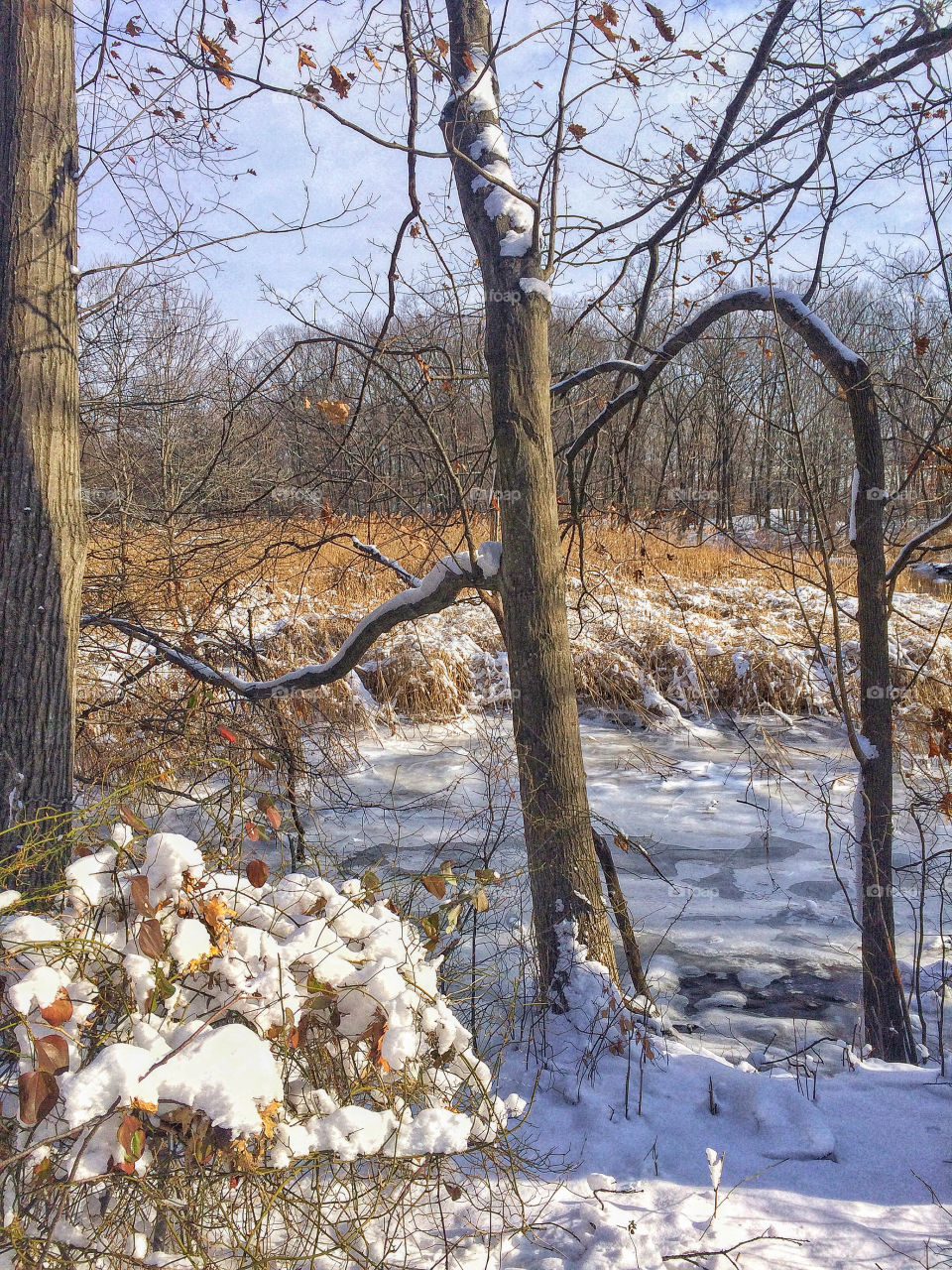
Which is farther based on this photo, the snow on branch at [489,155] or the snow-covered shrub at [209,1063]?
the snow on branch at [489,155]

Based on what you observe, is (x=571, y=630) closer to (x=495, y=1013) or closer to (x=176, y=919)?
(x=495, y=1013)

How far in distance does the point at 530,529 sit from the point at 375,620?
0.83 meters

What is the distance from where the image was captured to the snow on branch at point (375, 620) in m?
3.46

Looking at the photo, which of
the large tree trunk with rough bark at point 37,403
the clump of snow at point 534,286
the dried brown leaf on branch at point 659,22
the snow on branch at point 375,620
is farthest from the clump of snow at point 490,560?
the dried brown leaf on branch at point 659,22

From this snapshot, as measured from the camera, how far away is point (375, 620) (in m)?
3.69

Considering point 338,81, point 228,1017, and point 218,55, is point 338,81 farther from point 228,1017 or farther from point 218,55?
point 228,1017

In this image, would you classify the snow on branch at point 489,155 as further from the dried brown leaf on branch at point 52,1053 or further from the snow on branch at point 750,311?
the dried brown leaf on branch at point 52,1053

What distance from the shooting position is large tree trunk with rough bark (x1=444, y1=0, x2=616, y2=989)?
330cm

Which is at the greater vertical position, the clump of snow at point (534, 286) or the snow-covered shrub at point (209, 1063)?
the clump of snow at point (534, 286)

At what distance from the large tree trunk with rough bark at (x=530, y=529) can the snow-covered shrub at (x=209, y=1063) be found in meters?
1.36

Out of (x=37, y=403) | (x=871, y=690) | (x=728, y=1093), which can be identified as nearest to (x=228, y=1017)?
(x=728, y=1093)

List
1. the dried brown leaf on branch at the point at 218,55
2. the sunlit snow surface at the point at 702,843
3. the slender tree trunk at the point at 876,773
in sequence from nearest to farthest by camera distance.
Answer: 1. the dried brown leaf on branch at the point at 218,55
2. the slender tree trunk at the point at 876,773
3. the sunlit snow surface at the point at 702,843

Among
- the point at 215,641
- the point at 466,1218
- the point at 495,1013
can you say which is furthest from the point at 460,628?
the point at 466,1218

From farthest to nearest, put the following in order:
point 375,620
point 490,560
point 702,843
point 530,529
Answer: point 702,843 → point 375,620 → point 490,560 → point 530,529
